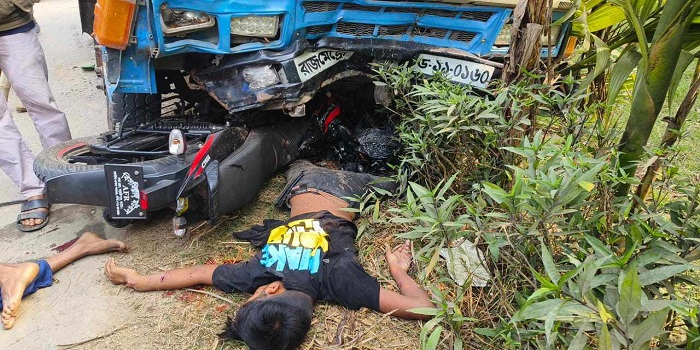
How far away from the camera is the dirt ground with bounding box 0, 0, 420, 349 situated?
238 centimetres

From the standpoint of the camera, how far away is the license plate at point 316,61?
119 inches

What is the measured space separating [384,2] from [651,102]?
66.5 inches

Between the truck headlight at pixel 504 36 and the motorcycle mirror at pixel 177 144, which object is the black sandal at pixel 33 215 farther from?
the truck headlight at pixel 504 36

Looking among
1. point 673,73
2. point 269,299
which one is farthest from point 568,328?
point 269,299

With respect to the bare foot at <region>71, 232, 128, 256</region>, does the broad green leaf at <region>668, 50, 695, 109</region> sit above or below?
above

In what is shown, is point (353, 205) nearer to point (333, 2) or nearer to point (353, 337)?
point (353, 337)

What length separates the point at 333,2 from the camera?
10.0 feet

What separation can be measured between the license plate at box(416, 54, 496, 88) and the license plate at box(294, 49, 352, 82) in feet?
1.66

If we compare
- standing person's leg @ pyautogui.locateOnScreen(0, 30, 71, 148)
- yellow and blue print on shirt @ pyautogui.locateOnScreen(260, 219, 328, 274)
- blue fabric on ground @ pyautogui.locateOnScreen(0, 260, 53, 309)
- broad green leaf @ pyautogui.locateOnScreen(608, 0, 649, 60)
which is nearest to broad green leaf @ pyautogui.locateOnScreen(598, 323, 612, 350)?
broad green leaf @ pyautogui.locateOnScreen(608, 0, 649, 60)

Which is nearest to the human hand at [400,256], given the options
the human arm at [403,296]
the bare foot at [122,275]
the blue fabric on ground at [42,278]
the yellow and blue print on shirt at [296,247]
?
the human arm at [403,296]

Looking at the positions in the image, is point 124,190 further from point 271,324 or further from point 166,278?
point 271,324

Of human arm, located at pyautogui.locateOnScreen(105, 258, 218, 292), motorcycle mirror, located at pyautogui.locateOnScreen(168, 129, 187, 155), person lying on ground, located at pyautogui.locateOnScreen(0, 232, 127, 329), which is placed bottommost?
person lying on ground, located at pyautogui.locateOnScreen(0, 232, 127, 329)

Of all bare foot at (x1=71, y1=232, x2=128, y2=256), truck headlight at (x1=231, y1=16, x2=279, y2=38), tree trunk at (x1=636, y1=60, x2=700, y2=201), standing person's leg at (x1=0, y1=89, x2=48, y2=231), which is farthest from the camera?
standing person's leg at (x1=0, y1=89, x2=48, y2=231)

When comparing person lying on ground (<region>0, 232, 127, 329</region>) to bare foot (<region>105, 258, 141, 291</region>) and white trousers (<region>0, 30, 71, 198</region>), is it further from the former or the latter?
white trousers (<region>0, 30, 71, 198</region>)
